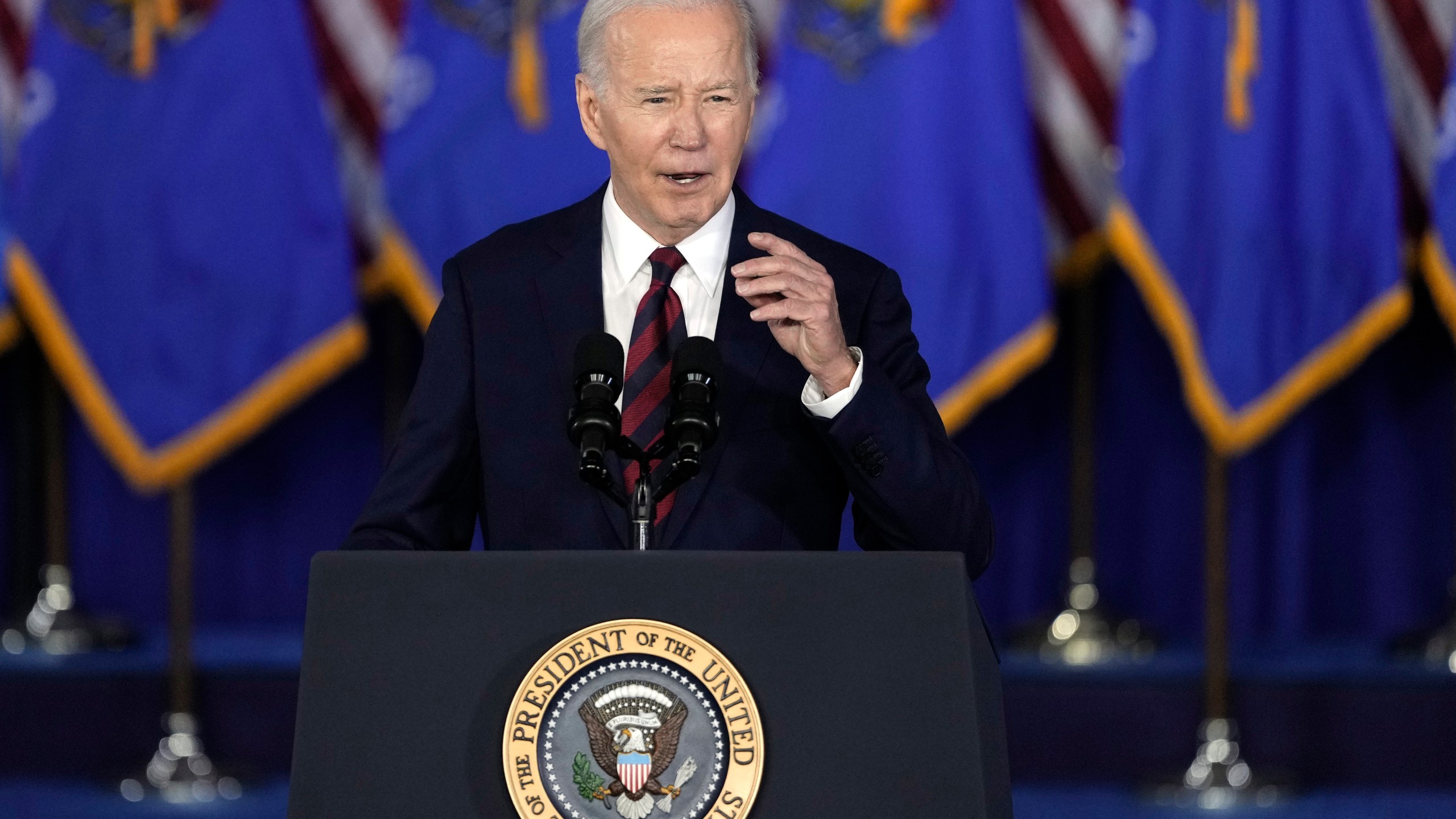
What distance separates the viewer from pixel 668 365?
5.69 ft

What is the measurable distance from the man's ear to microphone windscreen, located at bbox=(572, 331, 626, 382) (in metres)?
0.33

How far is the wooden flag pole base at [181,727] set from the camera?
13.7 feet

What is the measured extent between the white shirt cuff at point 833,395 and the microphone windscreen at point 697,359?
0.15 metres

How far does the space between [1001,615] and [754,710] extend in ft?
12.3

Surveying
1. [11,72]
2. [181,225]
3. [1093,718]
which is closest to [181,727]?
[181,225]

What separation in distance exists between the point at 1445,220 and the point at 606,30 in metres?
3.09

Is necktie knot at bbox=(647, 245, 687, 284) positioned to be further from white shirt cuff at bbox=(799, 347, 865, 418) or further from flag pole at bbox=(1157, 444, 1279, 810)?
flag pole at bbox=(1157, 444, 1279, 810)

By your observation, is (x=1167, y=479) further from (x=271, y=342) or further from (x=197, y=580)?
(x=197, y=580)

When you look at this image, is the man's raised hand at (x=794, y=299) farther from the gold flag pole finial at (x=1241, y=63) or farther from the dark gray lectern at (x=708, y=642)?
the gold flag pole finial at (x=1241, y=63)

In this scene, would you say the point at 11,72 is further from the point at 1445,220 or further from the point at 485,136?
the point at 1445,220

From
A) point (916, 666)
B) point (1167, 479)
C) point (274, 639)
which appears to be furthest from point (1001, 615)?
point (916, 666)

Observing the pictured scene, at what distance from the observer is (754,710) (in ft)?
4.37

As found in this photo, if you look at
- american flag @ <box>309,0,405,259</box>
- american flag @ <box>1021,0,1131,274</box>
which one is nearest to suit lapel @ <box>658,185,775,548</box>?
american flag @ <box>1021,0,1131,274</box>

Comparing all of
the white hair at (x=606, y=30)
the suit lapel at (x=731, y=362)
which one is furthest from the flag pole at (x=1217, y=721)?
the white hair at (x=606, y=30)
